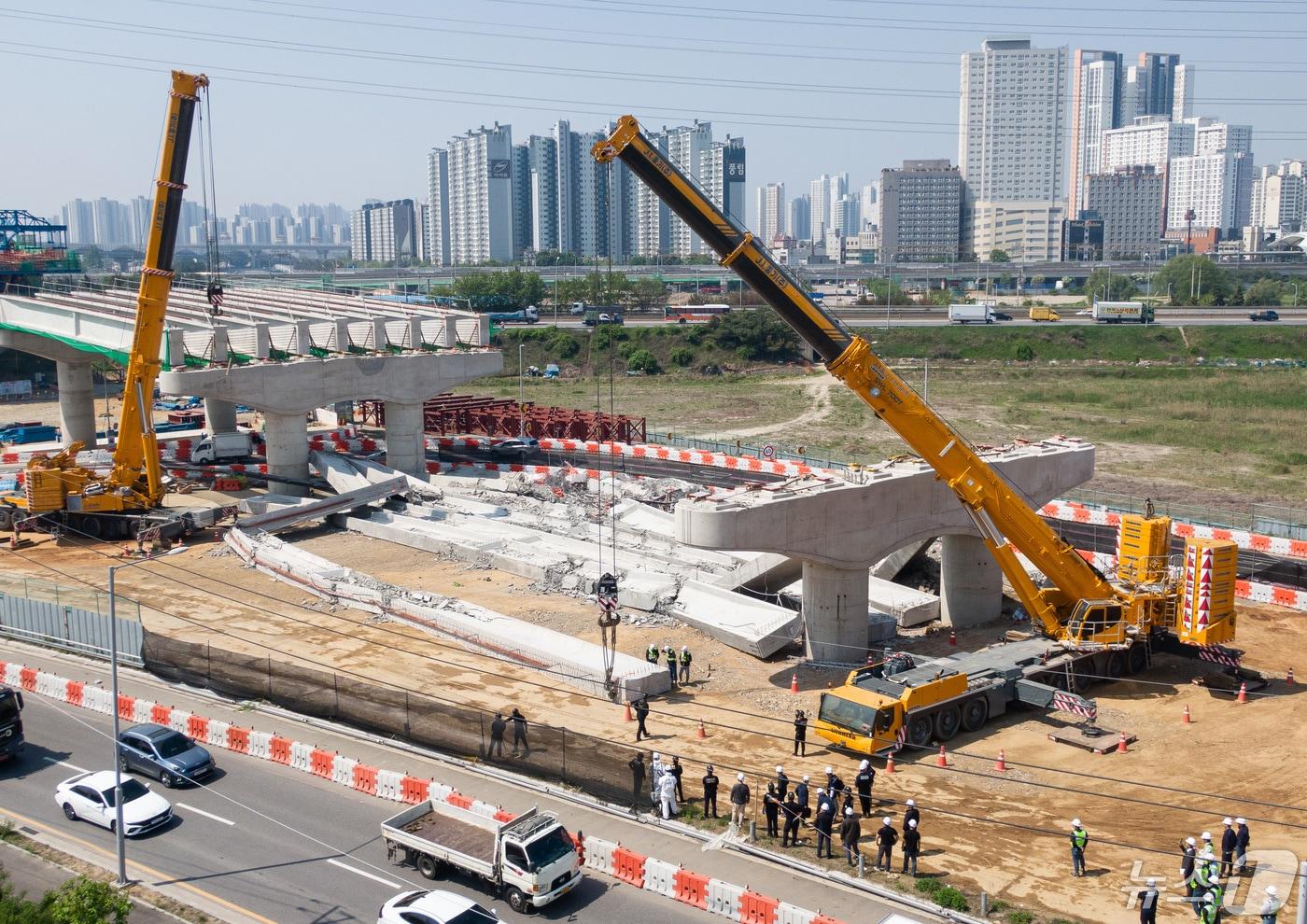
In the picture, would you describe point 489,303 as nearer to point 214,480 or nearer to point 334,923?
point 214,480

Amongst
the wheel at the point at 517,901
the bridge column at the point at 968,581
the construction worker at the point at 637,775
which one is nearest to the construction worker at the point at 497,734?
the construction worker at the point at 637,775

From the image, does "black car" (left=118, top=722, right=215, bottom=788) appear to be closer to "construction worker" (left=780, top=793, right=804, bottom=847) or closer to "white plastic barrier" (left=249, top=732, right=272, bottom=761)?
"white plastic barrier" (left=249, top=732, right=272, bottom=761)

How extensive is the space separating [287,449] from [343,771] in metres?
34.9

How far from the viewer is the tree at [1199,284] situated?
542 feet

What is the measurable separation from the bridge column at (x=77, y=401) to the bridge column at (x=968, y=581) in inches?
2232

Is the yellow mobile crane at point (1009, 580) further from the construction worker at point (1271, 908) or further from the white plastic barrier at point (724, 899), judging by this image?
the construction worker at point (1271, 908)

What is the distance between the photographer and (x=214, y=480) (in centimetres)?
6334

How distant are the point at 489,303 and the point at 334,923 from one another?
144406 mm

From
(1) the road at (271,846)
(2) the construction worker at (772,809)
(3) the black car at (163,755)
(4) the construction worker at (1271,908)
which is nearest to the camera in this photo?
(4) the construction worker at (1271,908)

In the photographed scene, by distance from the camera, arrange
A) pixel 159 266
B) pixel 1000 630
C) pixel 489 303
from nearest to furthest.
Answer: pixel 1000 630 → pixel 159 266 → pixel 489 303

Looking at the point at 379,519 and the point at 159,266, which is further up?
the point at 159,266

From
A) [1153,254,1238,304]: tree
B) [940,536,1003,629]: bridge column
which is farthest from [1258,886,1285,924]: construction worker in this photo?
[1153,254,1238,304]: tree

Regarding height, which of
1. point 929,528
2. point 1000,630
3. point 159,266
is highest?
point 159,266

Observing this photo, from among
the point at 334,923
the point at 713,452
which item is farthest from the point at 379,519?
the point at 334,923
